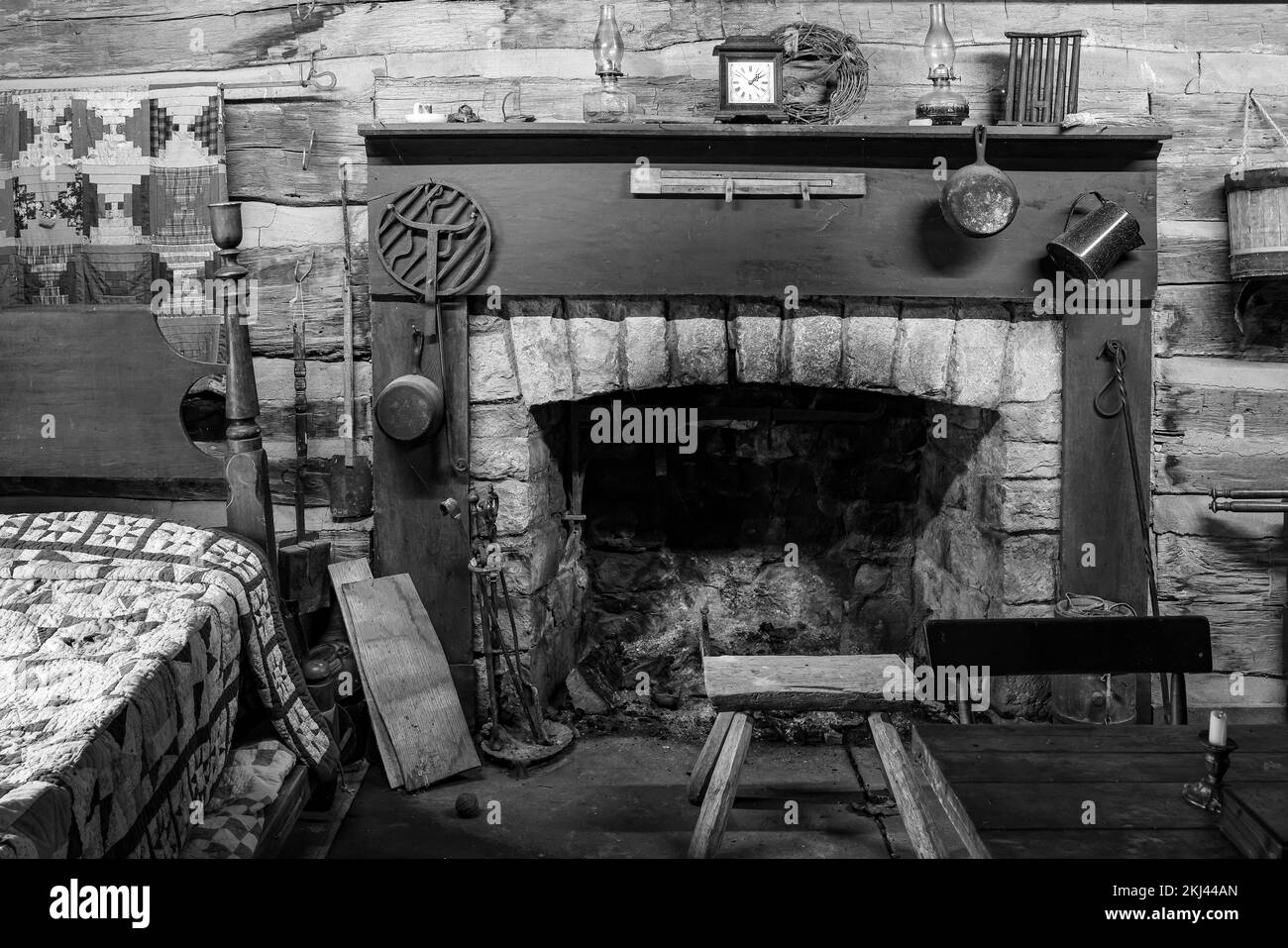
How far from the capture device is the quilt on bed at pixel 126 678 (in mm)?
1994

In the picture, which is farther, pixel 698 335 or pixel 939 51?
pixel 698 335

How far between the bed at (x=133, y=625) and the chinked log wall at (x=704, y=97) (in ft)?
1.37

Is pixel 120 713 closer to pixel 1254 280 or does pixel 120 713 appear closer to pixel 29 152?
pixel 29 152

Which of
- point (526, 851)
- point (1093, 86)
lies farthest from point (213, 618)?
point (1093, 86)

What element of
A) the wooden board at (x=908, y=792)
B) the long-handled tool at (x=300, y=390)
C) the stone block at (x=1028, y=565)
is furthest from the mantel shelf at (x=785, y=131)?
the wooden board at (x=908, y=792)

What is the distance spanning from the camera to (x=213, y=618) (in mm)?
2709

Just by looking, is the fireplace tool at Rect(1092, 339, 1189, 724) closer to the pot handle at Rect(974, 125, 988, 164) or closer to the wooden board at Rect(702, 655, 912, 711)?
the pot handle at Rect(974, 125, 988, 164)

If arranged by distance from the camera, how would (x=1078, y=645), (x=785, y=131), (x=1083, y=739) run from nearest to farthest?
(x=1083, y=739) < (x=1078, y=645) < (x=785, y=131)

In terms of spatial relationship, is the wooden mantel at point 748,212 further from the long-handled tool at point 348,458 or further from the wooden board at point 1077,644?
the wooden board at point 1077,644

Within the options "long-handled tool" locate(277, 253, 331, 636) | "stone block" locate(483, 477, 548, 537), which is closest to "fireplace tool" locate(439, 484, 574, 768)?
"stone block" locate(483, 477, 548, 537)

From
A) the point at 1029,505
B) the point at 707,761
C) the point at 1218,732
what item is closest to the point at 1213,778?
the point at 1218,732

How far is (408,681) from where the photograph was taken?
3.38 metres

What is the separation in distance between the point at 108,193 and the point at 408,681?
67.4 inches

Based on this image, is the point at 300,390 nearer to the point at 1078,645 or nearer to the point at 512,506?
the point at 512,506
